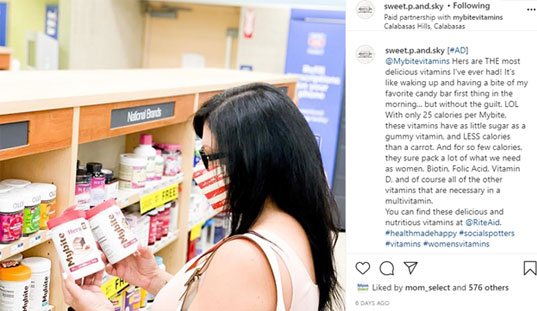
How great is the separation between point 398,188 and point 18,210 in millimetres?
1226

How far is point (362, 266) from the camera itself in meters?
1.39

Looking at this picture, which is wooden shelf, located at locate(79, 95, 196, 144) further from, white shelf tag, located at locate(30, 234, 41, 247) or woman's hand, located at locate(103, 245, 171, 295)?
woman's hand, located at locate(103, 245, 171, 295)

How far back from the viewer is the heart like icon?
1.39m

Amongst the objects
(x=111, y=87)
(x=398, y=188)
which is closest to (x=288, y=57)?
(x=111, y=87)

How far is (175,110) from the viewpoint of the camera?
3102 mm

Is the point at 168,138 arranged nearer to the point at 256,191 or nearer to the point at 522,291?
the point at 256,191

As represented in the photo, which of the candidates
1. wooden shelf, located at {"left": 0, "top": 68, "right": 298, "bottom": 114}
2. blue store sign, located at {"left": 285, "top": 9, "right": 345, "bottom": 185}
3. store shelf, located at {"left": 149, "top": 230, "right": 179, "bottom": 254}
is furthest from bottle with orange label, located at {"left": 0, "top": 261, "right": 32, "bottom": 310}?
blue store sign, located at {"left": 285, "top": 9, "right": 345, "bottom": 185}

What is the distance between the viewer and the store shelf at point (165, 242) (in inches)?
126

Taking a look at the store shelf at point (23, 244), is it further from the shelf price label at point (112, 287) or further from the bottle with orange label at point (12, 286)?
the shelf price label at point (112, 287)

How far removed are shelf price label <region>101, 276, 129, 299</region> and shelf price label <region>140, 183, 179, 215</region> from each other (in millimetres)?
331

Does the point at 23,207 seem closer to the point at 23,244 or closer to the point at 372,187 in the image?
the point at 23,244

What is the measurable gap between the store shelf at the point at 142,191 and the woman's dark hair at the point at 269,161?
124cm

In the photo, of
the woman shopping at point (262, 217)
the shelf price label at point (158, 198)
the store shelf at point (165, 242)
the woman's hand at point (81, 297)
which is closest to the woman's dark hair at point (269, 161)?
the woman shopping at point (262, 217)

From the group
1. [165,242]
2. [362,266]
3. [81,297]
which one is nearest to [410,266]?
[362,266]
